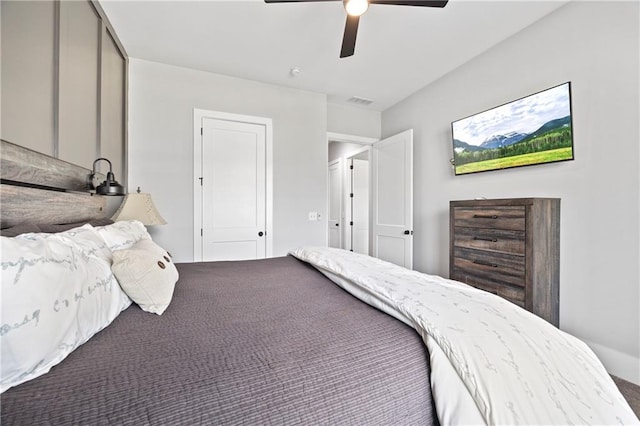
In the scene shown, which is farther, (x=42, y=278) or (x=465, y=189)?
(x=465, y=189)

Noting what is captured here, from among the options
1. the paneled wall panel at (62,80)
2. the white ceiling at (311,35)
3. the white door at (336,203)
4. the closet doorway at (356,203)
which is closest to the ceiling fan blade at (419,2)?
the white ceiling at (311,35)

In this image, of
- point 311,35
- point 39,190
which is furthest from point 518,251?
point 39,190

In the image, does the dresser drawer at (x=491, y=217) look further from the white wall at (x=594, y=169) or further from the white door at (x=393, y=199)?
the white door at (x=393, y=199)

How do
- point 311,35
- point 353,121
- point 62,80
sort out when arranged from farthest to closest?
point 353,121
point 311,35
point 62,80

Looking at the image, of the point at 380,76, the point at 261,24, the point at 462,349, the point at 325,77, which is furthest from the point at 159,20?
the point at 462,349

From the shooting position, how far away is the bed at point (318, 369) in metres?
0.56

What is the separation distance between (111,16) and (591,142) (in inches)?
156

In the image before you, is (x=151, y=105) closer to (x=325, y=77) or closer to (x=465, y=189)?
(x=325, y=77)

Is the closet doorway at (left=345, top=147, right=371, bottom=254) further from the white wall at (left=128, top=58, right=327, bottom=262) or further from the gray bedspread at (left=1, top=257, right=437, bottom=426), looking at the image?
the gray bedspread at (left=1, top=257, right=437, bottom=426)

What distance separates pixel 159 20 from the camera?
227 centimetres

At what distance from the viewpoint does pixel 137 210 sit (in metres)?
2.32

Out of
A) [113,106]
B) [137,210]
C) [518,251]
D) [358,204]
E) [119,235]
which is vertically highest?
[113,106]

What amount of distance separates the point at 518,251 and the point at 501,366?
64.8 inches

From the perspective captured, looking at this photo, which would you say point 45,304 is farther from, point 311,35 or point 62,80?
point 311,35
